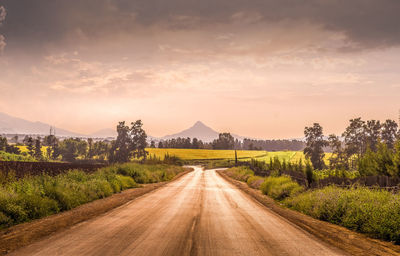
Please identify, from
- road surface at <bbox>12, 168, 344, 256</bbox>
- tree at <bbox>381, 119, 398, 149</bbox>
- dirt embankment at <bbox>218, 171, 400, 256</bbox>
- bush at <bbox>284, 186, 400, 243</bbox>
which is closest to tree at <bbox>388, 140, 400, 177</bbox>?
bush at <bbox>284, 186, 400, 243</bbox>

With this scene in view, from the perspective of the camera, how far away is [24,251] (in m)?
7.09

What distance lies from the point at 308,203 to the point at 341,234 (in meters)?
4.84

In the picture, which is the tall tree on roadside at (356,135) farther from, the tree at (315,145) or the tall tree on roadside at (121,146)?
the tall tree on roadside at (121,146)

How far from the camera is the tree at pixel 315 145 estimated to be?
95.1m

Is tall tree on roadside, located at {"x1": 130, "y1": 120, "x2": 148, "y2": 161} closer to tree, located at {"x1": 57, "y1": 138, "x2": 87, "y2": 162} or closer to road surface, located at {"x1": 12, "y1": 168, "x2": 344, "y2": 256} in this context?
tree, located at {"x1": 57, "y1": 138, "x2": 87, "y2": 162}

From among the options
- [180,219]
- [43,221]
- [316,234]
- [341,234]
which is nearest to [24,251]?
[43,221]

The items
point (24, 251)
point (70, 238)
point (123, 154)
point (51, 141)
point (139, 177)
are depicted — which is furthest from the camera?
point (51, 141)

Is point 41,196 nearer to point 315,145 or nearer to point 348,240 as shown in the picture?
point 348,240

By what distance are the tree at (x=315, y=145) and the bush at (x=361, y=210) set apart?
85.3 metres

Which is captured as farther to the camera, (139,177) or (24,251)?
(139,177)

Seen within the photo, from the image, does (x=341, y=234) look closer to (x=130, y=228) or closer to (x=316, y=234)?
(x=316, y=234)

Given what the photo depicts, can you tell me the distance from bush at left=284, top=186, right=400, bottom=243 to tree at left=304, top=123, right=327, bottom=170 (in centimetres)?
8531

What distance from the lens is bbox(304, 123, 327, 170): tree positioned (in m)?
95.1

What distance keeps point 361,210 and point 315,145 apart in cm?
9220
